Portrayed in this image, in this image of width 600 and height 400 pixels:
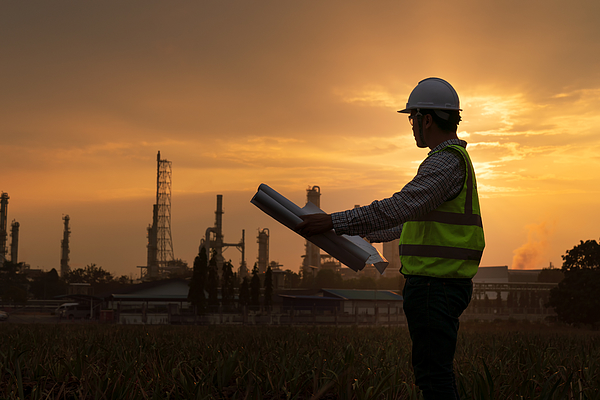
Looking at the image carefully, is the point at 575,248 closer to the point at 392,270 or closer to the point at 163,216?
the point at 163,216

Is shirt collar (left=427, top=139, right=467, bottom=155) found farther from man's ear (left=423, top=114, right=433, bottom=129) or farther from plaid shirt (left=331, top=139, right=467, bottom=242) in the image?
man's ear (left=423, top=114, right=433, bottom=129)

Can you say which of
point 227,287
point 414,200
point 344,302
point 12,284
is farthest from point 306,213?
point 12,284

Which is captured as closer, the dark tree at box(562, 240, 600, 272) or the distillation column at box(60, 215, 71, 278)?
the dark tree at box(562, 240, 600, 272)

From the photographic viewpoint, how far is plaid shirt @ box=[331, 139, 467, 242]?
3322mm

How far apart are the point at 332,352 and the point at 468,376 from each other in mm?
2289

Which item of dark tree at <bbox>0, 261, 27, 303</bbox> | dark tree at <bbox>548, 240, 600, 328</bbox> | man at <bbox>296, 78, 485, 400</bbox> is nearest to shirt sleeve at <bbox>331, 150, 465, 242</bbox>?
man at <bbox>296, 78, 485, 400</bbox>

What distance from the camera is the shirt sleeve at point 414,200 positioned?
3322 mm

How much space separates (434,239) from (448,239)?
0.28 feet

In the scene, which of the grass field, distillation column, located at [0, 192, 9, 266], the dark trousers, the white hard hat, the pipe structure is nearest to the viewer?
the dark trousers

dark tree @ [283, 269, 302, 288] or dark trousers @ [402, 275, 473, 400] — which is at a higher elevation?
dark trousers @ [402, 275, 473, 400]

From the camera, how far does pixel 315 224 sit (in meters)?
3.45

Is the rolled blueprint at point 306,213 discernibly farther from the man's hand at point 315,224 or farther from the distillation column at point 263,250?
the distillation column at point 263,250

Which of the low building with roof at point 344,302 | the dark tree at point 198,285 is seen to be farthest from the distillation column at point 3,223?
the dark tree at point 198,285

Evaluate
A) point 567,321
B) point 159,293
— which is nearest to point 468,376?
point 567,321
